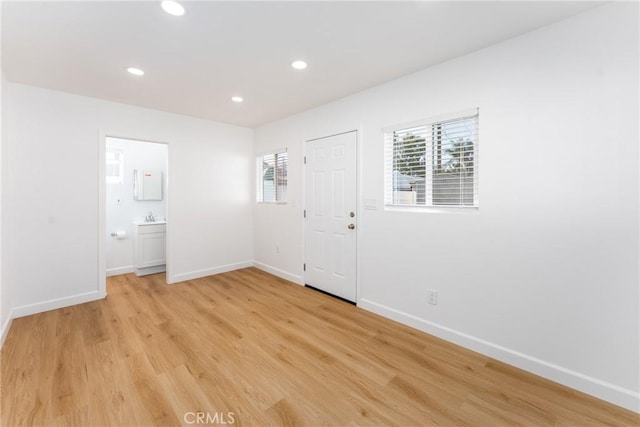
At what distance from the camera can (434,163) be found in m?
2.67

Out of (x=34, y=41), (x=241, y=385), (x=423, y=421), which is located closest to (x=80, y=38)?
(x=34, y=41)

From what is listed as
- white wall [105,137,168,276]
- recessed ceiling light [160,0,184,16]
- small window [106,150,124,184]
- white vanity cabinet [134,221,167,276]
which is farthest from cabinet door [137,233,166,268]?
recessed ceiling light [160,0,184,16]

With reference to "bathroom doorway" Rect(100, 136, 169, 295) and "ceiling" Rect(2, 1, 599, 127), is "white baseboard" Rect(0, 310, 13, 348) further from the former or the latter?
"ceiling" Rect(2, 1, 599, 127)

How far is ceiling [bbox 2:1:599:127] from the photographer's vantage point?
1836mm

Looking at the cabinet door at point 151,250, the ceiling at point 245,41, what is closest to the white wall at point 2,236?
the ceiling at point 245,41

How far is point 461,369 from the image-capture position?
2.12m

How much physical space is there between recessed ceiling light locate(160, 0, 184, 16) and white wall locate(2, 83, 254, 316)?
247 centimetres

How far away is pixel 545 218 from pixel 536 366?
1127 mm

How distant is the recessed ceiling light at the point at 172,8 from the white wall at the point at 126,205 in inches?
125

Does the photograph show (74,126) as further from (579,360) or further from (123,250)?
(579,360)

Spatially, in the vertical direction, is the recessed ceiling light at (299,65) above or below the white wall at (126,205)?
Result: above

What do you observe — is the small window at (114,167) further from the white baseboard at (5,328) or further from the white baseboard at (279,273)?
the white baseboard at (279,273)

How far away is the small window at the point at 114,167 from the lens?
4672mm
